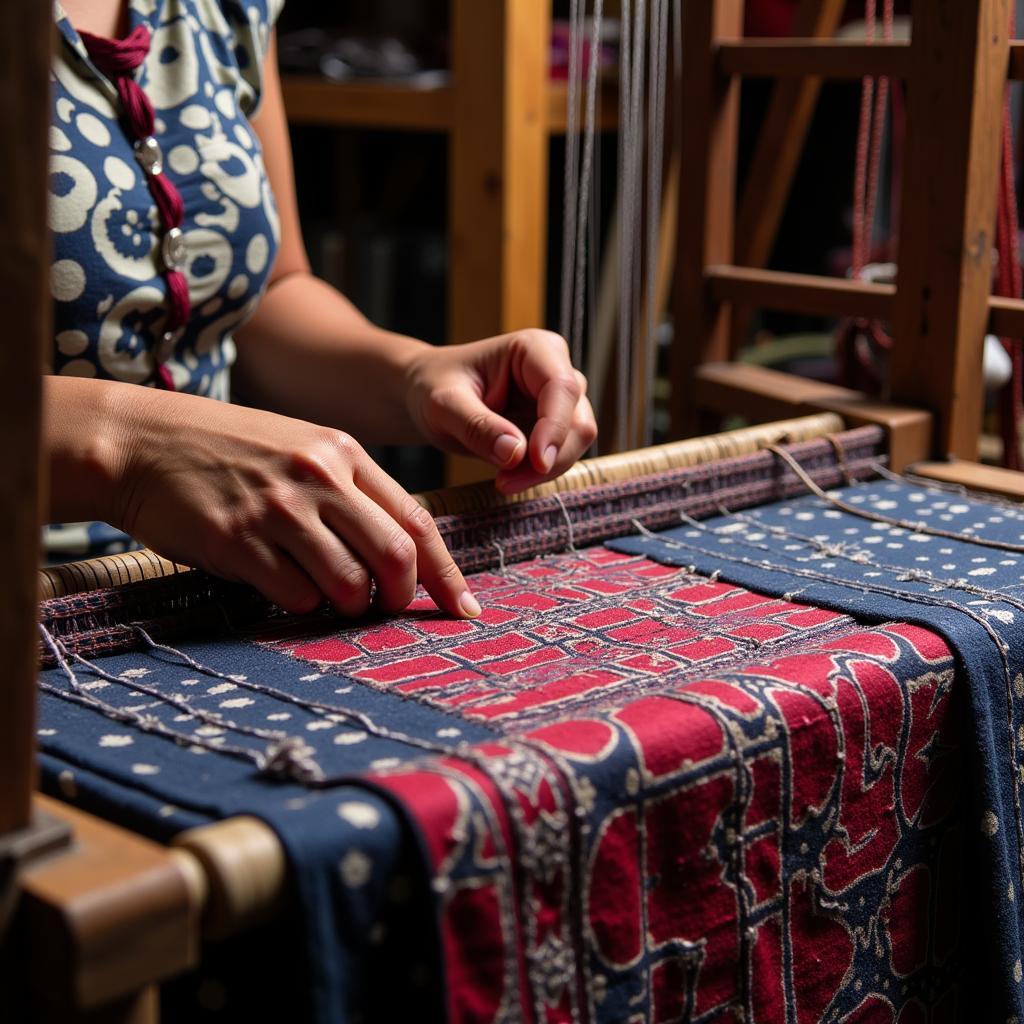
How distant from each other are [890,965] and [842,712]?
0.45ft

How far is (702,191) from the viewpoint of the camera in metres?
1.32

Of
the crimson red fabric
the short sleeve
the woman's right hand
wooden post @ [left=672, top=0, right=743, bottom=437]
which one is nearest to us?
the crimson red fabric

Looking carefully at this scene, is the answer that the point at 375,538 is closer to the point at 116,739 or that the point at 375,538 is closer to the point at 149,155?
the point at 116,739

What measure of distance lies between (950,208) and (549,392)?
0.43m

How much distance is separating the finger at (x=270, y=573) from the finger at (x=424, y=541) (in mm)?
53

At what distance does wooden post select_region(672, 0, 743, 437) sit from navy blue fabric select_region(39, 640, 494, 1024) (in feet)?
2.66

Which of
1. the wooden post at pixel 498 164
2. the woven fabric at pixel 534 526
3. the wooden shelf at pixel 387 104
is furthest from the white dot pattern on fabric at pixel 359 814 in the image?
the wooden shelf at pixel 387 104

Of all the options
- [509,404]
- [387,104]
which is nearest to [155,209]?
[509,404]

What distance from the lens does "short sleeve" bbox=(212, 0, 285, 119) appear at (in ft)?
3.42

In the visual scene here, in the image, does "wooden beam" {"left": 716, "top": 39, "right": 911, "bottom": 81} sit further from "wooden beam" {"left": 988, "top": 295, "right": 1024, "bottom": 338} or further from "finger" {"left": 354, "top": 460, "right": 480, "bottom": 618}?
"finger" {"left": 354, "top": 460, "right": 480, "bottom": 618}

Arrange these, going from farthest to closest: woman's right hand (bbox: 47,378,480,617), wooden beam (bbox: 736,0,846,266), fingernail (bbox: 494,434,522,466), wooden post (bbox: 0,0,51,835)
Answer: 1. wooden beam (bbox: 736,0,846,266)
2. fingernail (bbox: 494,434,522,466)
3. woman's right hand (bbox: 47,378,480,617)
4. wooden post (bbox: 0,0,51,835)

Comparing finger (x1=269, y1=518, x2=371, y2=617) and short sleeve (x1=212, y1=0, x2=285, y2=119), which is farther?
short sleeve (x1=212, y1=0, x2=285, y2=119)

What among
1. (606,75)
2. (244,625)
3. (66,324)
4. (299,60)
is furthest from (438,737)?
(299,60)

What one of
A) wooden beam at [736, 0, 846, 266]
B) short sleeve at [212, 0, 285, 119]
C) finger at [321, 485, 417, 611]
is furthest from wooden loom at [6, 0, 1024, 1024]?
short sleeve at [212, 0, 285, 119]
